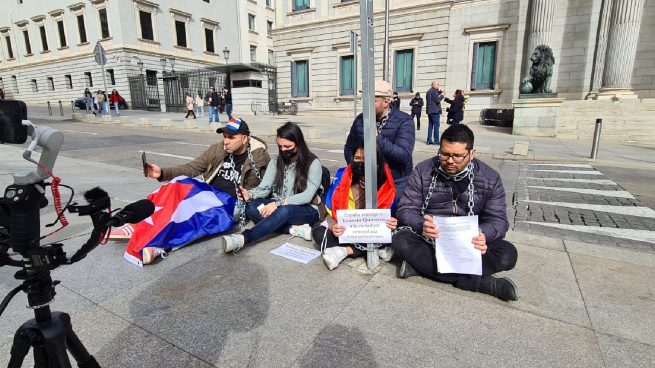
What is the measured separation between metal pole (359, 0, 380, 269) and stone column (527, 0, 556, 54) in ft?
65.9

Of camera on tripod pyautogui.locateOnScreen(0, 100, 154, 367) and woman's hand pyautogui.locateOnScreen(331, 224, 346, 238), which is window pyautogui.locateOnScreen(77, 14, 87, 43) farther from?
camera on tripod pyautogui.locateOnScreen(0, 100, 154, 367)

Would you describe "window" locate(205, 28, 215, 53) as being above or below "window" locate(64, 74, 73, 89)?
above

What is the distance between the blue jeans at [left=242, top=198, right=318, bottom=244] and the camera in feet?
12.0

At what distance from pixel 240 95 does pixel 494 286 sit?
23835 millimetres

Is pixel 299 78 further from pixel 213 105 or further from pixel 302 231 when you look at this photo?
pixel 302 231

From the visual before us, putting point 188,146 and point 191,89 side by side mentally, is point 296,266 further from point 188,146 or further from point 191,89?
point 191,89

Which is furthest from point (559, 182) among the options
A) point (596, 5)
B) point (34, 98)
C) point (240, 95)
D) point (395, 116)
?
point (34, 98)

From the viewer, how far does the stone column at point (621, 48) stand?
16.5 meters

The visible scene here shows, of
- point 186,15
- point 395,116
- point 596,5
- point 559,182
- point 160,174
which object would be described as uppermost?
point 186,15

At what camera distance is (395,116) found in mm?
3736

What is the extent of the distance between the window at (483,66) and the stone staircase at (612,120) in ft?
19.6

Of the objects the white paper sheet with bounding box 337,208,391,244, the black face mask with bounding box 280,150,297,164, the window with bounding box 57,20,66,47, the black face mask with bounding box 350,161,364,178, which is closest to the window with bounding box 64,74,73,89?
the window with bounding box 57,20,66,47

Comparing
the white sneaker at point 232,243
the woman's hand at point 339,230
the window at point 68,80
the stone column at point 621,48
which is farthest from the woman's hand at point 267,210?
the window at point 68,80

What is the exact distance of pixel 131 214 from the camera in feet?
4.41
